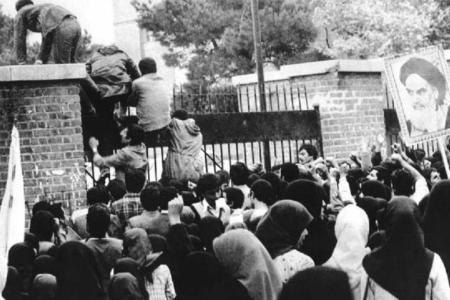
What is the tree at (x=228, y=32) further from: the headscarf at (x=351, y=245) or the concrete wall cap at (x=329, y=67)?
the headscarf at (x=351, y=245)

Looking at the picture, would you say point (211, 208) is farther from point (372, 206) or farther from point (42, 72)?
point (42, 72)

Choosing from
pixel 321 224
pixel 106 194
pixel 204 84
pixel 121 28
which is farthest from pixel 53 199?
pixel 121 28

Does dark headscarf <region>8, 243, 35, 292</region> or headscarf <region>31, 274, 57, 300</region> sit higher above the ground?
dark headscarf <region>8, 243, 35, 292</region>

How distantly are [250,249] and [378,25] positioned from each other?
95.7ft

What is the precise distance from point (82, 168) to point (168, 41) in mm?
25023

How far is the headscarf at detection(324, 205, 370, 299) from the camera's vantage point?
290 inches

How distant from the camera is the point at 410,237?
666cm

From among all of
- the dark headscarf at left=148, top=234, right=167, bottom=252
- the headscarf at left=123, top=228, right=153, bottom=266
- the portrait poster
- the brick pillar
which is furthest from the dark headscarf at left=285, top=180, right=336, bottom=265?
the brick pillar

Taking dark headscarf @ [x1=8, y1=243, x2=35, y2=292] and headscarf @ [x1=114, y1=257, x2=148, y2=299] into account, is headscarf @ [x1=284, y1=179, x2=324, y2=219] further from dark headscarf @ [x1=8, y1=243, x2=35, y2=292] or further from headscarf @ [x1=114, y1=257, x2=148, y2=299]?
dark headscarf @ [x1=8, y1=243, x2=35, y2=292]

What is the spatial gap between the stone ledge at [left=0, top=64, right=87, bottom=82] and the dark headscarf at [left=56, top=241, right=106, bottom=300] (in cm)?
616

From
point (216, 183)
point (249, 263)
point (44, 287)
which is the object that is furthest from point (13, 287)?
point (216, 183)

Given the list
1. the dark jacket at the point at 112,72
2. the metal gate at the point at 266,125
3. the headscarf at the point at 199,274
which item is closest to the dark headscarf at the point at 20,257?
the headscarf at the point at 199,274

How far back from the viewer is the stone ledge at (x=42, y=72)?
13430 millimetres

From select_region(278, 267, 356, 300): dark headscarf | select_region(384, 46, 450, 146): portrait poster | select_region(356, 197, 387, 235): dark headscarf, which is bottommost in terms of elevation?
select_region(278, 267, 356, 300): dark headscarf
